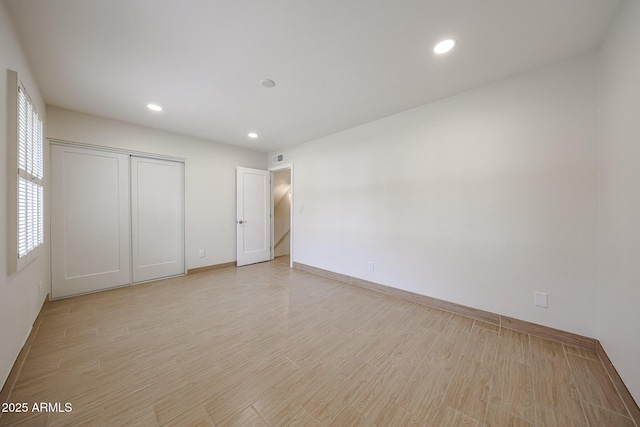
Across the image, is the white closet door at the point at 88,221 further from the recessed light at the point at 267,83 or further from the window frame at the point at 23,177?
the recessed light at the point at 267,83

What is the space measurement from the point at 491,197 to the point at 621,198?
2.80 feet

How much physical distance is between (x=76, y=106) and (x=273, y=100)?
8.49 ft

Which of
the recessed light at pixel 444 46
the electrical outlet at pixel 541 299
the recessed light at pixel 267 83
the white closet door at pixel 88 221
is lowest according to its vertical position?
the electrical outlet at pixel 541 299

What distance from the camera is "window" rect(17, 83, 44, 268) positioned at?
1685mm

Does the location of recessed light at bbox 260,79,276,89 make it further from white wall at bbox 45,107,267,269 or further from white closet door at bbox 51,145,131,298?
white closet door at bbox 51,145,131,298

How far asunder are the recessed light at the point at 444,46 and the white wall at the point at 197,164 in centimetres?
394

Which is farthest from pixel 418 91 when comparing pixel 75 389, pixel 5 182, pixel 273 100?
pixel 75 389

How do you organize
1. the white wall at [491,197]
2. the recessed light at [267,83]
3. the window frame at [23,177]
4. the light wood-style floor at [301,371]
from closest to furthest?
the light wood-style floor at [301,371] < the window frame at [23,177] < the white wall at [491,197] < the recessed light at [267,83]

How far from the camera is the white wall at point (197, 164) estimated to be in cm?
305

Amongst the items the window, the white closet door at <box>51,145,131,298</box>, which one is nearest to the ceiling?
→ the window

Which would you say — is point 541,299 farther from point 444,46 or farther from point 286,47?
point 286,47

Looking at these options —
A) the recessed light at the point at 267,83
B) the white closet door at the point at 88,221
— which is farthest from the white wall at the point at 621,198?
the white closet door at the point at 88,221

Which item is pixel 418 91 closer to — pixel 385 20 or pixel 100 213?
pixel 385 20

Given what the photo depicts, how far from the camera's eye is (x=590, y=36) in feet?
5.56
